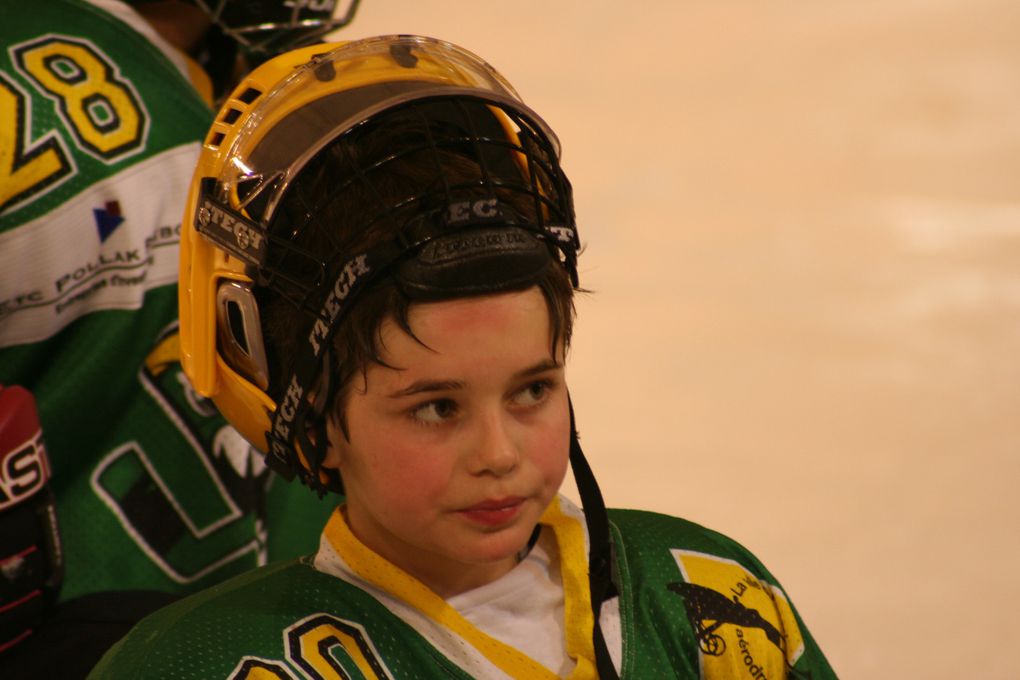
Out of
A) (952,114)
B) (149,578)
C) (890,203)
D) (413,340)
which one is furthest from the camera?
(952,114)

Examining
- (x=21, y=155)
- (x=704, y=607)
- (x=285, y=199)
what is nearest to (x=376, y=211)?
(x=285, y=199)

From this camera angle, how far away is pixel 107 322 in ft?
5.46

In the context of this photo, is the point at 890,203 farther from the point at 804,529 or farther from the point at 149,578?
the point at 149,578

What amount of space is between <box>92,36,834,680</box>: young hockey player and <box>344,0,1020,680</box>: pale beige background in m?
1.20

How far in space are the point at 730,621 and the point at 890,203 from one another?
264cm

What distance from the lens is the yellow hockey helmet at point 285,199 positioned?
3.88ft

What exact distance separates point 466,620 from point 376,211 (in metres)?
0.35

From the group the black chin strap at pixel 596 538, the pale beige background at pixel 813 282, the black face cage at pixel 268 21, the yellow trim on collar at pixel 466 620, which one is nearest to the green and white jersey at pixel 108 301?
the black face cage at pixel 268 21

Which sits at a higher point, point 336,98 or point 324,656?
point 336,98

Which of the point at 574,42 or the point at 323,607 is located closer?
the point at 323,607

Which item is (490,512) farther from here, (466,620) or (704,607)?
(704,607)

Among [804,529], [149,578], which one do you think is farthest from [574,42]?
[149,578]

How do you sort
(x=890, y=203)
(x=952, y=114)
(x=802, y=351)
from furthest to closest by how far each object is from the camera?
(x=952, y=114), (x=890, y=203), (x=802, y=351)

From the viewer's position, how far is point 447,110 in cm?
123
